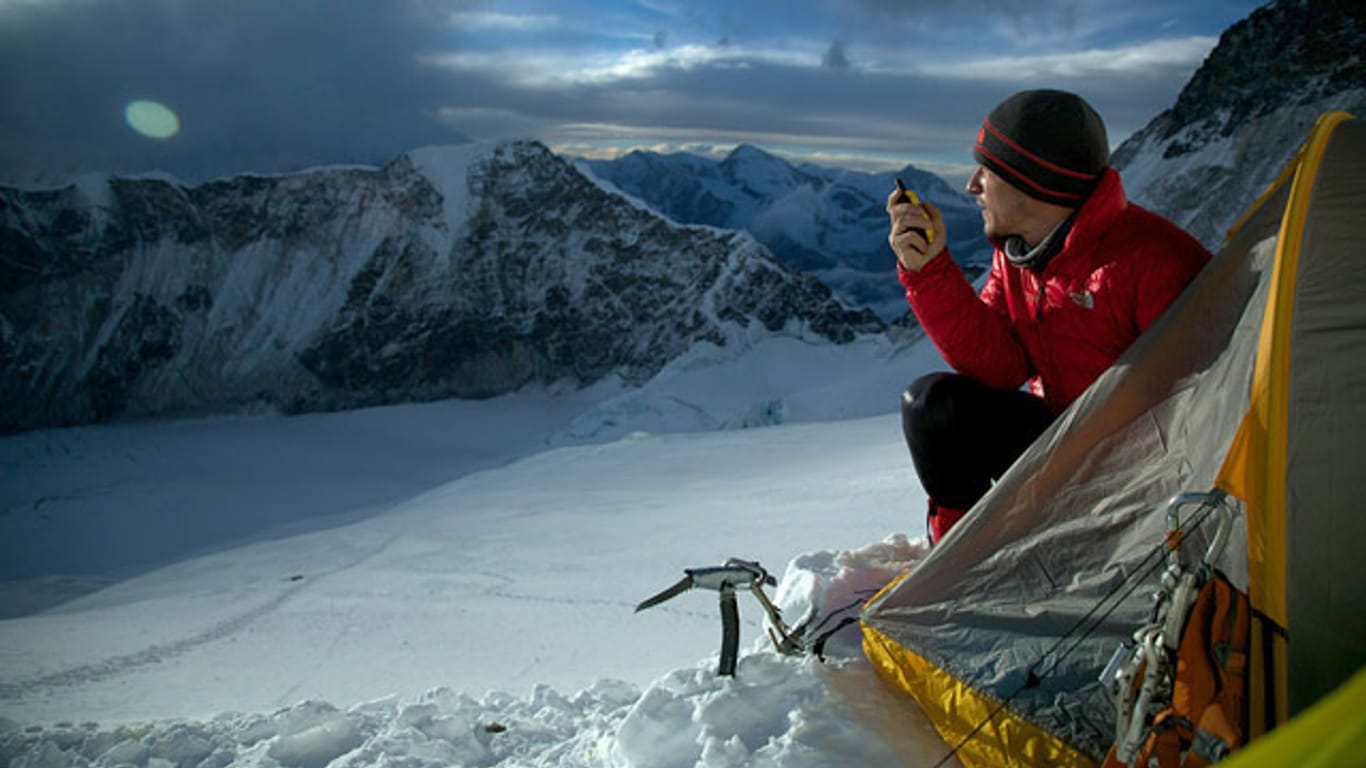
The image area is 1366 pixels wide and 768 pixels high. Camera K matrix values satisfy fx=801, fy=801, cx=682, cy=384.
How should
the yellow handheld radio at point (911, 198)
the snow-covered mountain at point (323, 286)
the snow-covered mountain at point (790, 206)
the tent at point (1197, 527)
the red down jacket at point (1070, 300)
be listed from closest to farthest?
the tent at point (1197, 527)
the red down jacket at point (1070, 300)
the yellow handheld radio at point (911, 198)
the snow-covered mountain at point (323, 286)
the snow-covered mountain at point (790, 206)

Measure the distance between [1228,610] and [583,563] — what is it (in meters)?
5.59

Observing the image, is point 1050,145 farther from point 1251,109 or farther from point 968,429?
point 1251,109

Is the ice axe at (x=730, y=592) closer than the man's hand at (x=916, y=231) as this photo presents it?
No

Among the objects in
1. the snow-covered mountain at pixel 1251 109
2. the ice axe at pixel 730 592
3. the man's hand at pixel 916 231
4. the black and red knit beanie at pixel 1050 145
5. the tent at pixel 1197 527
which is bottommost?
the ice axe at pixel 730 592

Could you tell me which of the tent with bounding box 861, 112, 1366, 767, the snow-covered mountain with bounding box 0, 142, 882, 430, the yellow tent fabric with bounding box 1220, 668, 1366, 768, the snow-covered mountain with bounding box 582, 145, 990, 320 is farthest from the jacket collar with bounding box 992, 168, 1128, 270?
the snow-covered mountain with bounding box 582, 145, 990, 320

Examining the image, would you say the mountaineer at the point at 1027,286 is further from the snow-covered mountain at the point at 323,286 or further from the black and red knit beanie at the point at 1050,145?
the snow-covered mountain at the point at 323,286

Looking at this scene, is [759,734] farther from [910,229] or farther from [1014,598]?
[910,229]

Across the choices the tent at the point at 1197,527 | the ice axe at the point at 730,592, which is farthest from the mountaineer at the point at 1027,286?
the ice axe at the point at 730,592

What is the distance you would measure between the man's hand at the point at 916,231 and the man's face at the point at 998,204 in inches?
8.0

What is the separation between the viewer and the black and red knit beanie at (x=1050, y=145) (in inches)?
90.8

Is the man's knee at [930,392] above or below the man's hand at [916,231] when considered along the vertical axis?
below

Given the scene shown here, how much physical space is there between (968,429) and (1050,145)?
0.87 metres

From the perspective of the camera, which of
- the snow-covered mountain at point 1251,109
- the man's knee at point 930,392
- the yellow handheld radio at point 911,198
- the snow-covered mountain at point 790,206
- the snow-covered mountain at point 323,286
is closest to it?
the yellow handheld radio at point 911,198

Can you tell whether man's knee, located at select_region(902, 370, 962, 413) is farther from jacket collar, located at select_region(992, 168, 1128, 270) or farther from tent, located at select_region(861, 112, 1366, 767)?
jacket collar, located at select_region(992, 168, 1128, 270)
